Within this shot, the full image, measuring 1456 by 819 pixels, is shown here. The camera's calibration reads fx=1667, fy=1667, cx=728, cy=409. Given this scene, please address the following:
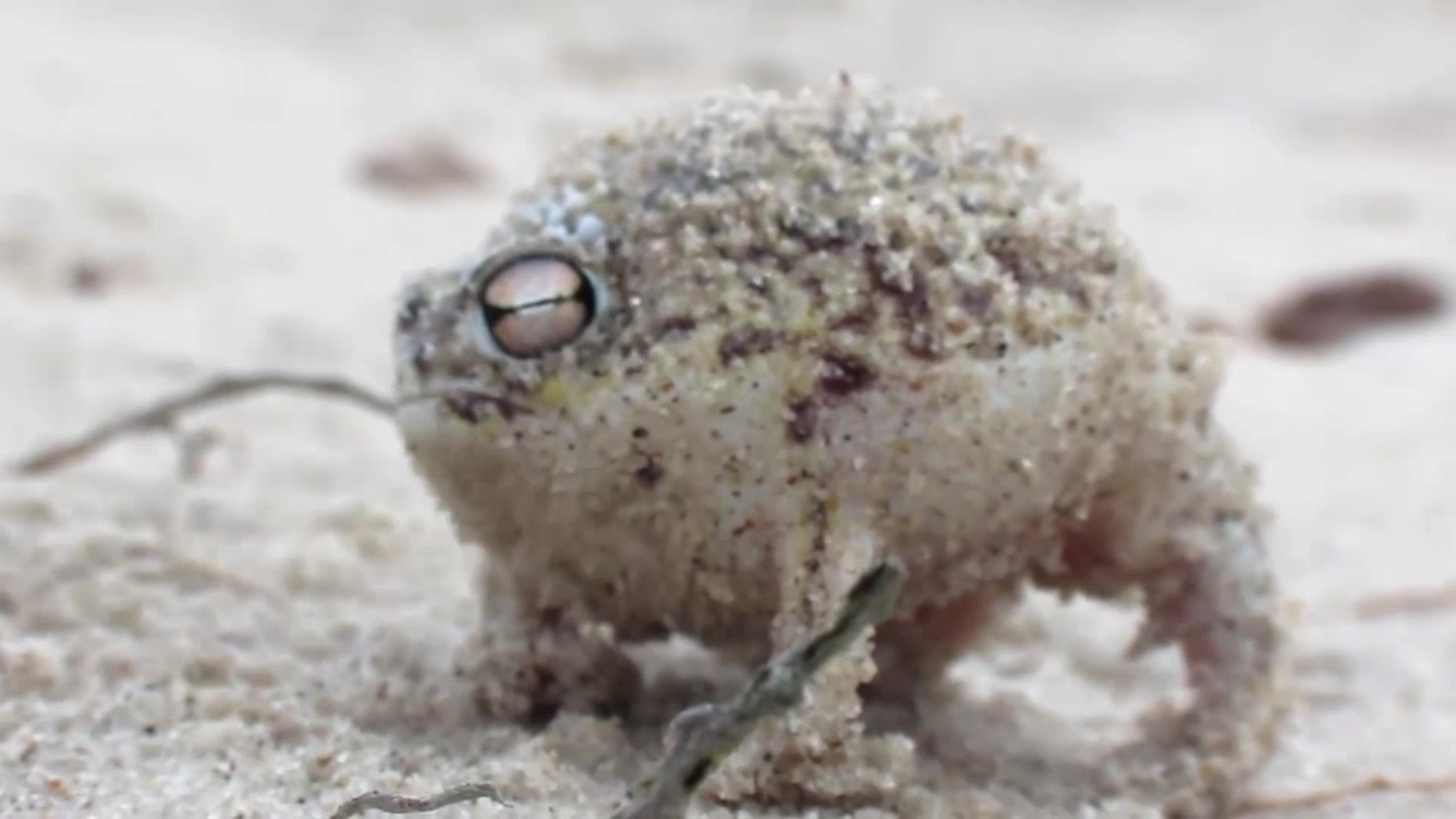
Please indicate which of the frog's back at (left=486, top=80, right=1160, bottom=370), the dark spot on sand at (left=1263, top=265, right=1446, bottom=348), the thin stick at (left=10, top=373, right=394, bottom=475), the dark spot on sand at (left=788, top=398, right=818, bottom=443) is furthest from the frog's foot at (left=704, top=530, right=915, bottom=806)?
the dark spot on sand at (left=1263, top=265, right=1446, bottom=348)

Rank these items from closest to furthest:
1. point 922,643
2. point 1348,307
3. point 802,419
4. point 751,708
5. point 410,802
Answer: point 751,708
point 410,802
point 802,419
point 922,643
point 1348,307

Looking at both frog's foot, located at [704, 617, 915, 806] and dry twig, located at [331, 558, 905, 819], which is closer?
dry twig, located at [331, 558, 905, 819]

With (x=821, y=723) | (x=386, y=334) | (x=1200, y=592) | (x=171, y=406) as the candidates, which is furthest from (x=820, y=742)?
(x=386, y=334)

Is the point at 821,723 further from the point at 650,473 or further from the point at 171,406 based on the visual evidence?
the point at 171,406

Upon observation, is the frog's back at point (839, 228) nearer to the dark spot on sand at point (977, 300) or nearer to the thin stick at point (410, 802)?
the dark spot on sand at point (977, 300)

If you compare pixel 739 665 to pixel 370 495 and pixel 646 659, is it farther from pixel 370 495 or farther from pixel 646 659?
pixel 370 495

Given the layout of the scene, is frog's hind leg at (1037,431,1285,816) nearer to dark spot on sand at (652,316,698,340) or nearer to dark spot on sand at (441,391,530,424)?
dark spot on sand at (652,316,698,340)

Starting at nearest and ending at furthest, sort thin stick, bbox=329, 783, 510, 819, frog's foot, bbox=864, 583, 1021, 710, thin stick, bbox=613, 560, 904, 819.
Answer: thin stick, bbox=613, 560, 904, 819 → thin stick, bbox=329, 783, 510, 819 → frog's foot, bbox=864, 583, 1021, 710

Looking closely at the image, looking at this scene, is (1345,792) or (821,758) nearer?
(821,758)
